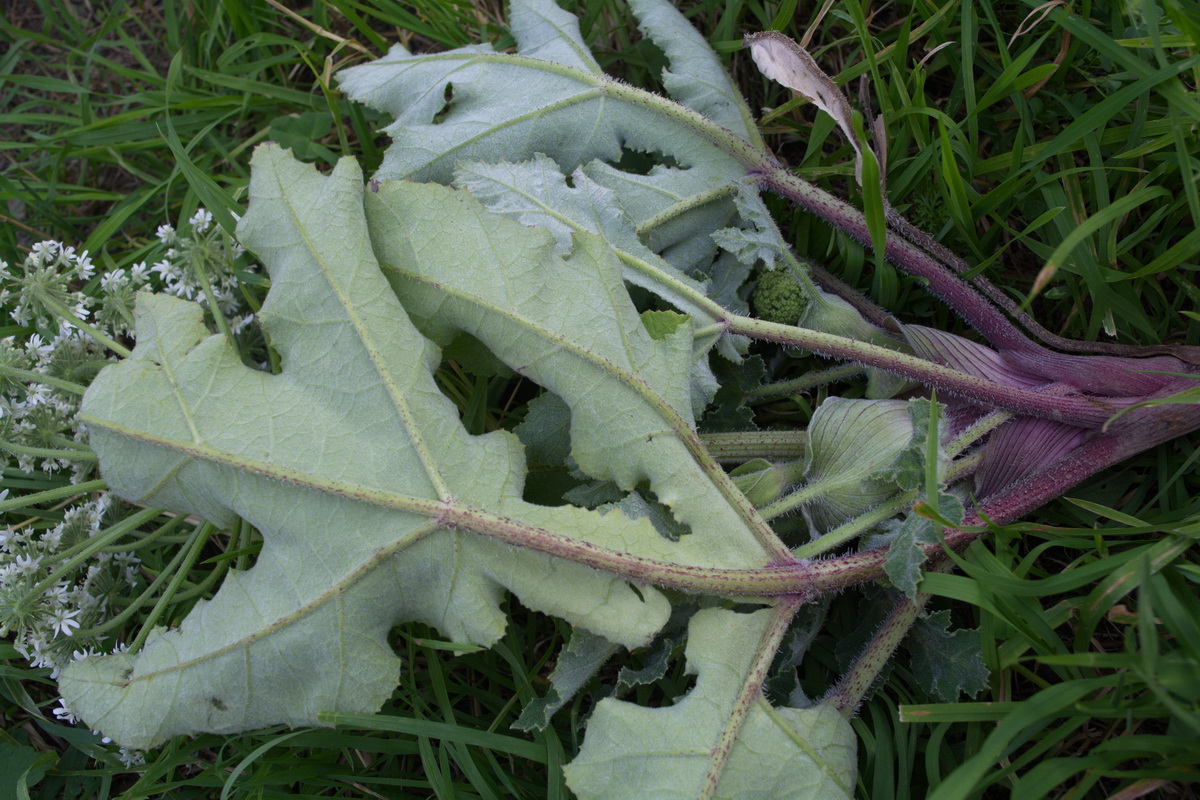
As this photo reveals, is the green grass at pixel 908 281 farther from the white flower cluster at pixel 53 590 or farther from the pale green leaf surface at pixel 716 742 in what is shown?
the pale green leaf surface at pixel 716 742

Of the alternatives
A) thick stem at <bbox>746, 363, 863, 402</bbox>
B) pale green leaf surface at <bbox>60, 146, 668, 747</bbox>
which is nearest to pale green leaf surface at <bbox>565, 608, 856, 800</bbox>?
pale green leaf surface at <bbox>60, 146, 668, 747</bbox>

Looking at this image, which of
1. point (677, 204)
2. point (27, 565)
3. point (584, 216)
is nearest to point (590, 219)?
point (584, 216)

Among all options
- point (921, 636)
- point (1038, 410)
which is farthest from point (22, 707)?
point (1038, 410)

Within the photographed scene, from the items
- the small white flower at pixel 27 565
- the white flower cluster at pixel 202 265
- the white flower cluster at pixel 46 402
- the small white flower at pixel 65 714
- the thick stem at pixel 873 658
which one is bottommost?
the small white flower at pixel 65 714

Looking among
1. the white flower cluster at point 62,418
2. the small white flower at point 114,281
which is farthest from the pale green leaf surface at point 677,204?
the small white flower at point 114,281

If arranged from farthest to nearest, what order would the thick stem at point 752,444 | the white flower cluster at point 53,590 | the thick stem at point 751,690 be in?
the thick stem at point 752,444 < the white flower cluster at point 53,590 < the thick stem at point 751,690

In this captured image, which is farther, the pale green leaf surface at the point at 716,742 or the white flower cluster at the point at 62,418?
the white flower cluster at the point at 62,418
